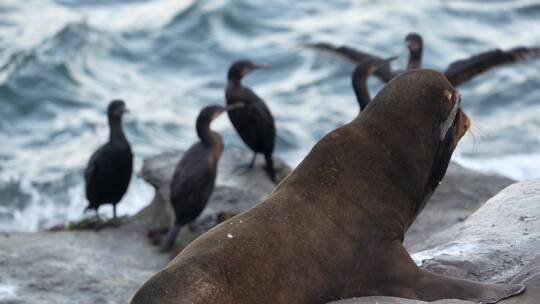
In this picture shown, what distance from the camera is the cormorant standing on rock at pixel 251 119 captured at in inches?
496

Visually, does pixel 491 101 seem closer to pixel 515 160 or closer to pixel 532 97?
pixel 532 97

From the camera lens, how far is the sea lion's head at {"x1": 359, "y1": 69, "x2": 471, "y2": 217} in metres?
6.26

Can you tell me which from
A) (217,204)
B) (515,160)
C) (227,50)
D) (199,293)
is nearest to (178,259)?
(199,293)

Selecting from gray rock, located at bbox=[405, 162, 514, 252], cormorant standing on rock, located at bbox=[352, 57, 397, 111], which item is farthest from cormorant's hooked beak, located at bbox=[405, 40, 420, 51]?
gray rock, located at bbox=[405, 162, 514, 252]

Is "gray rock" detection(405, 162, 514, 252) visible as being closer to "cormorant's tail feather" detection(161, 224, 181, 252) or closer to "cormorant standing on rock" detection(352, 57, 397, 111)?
"cormorant standing on rock" detection(352, 57, 397, 111)

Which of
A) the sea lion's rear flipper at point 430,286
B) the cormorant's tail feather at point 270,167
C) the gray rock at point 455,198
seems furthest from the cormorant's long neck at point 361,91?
the sea lion's rear flipper at point 430,286

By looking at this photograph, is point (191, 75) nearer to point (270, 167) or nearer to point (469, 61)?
point (270, 167)

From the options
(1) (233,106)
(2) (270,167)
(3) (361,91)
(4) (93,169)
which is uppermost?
(3) (361,91)

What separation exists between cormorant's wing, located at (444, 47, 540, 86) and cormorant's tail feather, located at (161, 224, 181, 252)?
3483 millimetres

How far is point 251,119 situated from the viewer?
1275 cm

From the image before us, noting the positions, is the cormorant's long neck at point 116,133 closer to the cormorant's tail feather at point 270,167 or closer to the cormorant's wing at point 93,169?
the cormorant's wing at point 93,169

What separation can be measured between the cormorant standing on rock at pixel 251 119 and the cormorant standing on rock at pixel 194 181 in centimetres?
125

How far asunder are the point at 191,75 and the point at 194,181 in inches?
377

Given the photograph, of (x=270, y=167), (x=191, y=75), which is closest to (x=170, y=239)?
(x=270, y=167)
